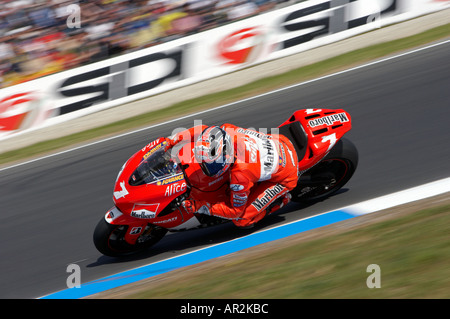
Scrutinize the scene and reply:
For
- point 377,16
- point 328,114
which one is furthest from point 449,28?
point 328,114

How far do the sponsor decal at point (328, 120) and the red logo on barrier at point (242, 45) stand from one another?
534cm

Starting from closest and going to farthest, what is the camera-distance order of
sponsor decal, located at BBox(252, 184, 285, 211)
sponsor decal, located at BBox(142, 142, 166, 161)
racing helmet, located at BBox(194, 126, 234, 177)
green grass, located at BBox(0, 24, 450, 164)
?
racing helmet, located at BBox(194, 126, 234, 177) → sponsor decal, located at BBox(142, 142, 166, 161) → sponsor decal, located at BBox(252, 184, 285, 211) → green grass, located at BBox(0, 24, 450, 164)

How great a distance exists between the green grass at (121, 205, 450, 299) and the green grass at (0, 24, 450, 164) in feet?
17.3

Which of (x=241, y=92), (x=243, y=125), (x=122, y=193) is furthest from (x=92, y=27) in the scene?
(x=122, y=193)

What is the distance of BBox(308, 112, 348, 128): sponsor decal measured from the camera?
6309mm

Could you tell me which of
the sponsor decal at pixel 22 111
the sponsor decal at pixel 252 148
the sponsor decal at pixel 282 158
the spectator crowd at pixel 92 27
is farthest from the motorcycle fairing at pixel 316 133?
the sponsor decal at pixel 22 111

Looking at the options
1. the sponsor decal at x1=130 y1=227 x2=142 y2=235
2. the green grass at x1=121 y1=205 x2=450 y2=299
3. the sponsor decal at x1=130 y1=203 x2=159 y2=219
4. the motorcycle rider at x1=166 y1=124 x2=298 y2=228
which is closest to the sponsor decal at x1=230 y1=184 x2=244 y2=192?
the motorcycle rider at x1=166 y1=124 x2=298 y2=228

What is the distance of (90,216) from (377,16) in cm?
748

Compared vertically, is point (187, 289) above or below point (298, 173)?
below

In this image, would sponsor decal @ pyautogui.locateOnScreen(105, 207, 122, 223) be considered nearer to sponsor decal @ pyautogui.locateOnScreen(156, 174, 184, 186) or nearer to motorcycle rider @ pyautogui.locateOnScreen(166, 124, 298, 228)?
sponsor decal @ pyautogui.locateOnScreen(156, 174, 184, 186)

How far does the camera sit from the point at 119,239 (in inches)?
245

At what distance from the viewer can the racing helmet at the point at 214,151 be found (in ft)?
17.7

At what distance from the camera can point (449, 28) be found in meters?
11.1
